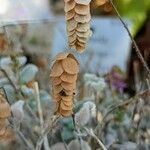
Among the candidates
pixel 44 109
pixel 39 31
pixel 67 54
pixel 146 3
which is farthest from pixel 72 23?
pixel 146 3

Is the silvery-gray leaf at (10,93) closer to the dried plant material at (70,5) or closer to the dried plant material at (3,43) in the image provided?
the dried plant material at (3,43)

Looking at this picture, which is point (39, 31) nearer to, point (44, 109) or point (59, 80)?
point (44, 109)

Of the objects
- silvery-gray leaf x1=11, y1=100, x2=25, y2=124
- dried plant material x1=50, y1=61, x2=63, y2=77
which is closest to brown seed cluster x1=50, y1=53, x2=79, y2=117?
dried plant material x1=50, y1=61, x2=63, y2=77

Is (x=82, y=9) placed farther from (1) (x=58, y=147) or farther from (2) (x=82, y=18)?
(1) (x=58, y=147)

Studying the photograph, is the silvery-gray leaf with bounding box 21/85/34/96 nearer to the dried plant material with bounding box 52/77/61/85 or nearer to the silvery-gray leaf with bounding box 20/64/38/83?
the silvery-gray leaf with bounding box 20/64/38/83

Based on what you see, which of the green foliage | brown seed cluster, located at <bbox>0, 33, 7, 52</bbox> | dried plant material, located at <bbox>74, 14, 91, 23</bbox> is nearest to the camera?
dried plant material, located at <bbox>74, 14, 91, 23</bbox>

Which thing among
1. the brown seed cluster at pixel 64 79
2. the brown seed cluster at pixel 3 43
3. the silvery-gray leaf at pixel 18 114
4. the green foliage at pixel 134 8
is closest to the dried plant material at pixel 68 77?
the brown seed cluster at pixel 64 79

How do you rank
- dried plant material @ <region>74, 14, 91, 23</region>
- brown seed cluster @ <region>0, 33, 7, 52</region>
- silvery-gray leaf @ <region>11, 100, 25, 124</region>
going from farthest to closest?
1. brown seed cluster @ <region>0, 33, 7, 52</region>
2. silvery-gray leaf @ <region>11, 100, 25, 124</region>
3. dried plant material @ <region>74, 14, 91, 23</region>
